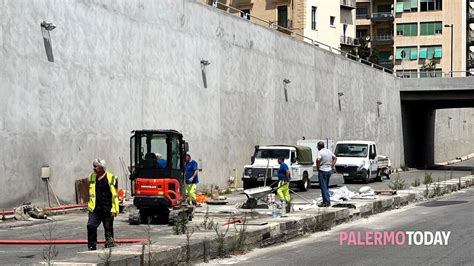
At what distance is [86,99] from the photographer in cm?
2472

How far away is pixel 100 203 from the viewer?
12852 mm

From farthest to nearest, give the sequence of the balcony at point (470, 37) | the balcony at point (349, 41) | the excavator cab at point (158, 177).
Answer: the balcony at point (470, 37)
the balcony at point (349, 41)
the excavator cab at point (158, 177)

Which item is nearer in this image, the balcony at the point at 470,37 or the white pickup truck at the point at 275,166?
the white pickup truck at the point at 275,166

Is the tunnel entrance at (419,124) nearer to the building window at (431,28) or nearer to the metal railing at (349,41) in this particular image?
the metal railing at (349,41)

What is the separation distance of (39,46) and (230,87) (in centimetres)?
1359

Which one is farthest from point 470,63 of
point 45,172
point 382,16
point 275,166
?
point 45,172

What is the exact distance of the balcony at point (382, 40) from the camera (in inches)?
3927

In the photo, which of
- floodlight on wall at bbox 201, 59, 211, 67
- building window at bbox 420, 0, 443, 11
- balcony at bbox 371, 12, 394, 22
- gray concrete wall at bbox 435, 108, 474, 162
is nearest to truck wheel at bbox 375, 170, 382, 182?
floodlight on wall at bbox 201, 59, 211, 67

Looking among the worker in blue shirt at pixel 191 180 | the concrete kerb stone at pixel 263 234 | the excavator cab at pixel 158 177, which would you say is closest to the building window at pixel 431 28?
the concrete kerb stone at pixel 263 234

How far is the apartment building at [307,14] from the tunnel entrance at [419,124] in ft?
44.4

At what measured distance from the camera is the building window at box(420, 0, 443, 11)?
9594 centimetres

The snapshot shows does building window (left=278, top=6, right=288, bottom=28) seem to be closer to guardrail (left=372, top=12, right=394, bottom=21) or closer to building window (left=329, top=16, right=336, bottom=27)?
building window (left=329, top=16, right=336, bottom=27)

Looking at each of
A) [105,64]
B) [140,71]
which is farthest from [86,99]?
[140,71]

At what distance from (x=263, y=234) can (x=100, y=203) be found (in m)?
3.58
